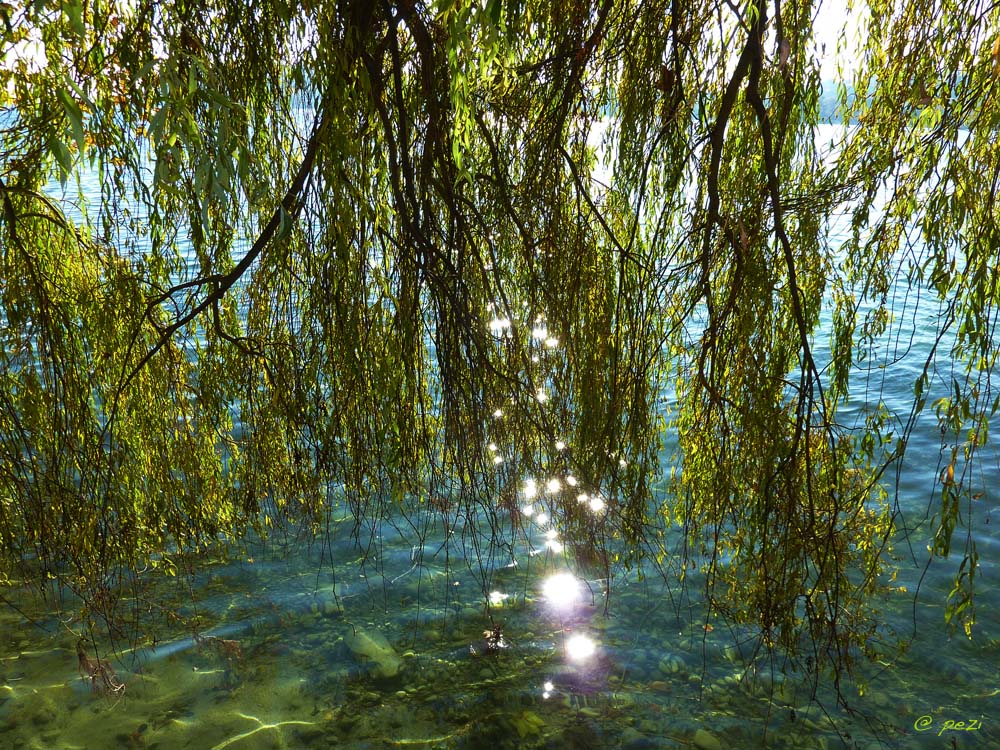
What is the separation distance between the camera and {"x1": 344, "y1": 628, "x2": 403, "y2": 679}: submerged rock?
4719 millimetres

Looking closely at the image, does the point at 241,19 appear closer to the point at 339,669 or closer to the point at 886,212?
the point at 886,212

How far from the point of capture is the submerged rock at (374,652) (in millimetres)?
4719

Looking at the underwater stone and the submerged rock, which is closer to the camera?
the underwater stone

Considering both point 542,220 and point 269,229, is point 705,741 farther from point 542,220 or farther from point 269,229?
point 269,229

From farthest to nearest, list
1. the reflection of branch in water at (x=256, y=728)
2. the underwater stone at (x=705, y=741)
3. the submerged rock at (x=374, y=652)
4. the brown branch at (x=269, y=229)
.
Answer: the submerged rock at (x=374, y=652)
the reflection of branch in water at (x=256, y=728)
the underwater stone at (x=705, y=741)
the brown branch at (x=269, y=229)

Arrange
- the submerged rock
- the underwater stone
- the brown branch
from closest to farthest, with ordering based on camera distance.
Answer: the brown branch
the underwater stone
the submerged rock

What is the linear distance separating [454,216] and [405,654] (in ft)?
9.86

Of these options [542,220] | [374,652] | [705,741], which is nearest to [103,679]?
[374,652]
